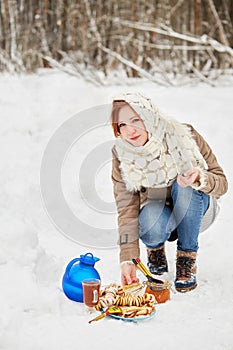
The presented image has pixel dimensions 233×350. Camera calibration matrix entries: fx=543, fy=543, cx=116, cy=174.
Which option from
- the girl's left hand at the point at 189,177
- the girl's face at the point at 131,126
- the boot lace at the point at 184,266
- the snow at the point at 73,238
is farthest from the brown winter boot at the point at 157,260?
the girl's face at the point at 131,126

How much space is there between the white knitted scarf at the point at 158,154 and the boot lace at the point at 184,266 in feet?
1.17

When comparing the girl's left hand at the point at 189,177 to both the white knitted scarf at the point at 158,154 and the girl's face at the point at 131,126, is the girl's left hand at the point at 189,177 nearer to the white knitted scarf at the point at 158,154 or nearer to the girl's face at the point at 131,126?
the white knitted scarf at the point at 158,154

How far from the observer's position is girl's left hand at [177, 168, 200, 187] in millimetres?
2307

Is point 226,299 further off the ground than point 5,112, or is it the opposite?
point 5,112

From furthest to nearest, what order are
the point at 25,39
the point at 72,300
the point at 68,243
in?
1. the point at 25,39
2. the point at 68,243
3. the point at 72,300

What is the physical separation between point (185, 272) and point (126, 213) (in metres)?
0.38

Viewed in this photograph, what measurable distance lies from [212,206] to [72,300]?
2.69 feet

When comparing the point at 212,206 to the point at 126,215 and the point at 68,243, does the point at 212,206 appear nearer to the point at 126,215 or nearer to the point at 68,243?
the point at 126,215

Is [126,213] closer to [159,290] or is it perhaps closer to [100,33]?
[159,290]

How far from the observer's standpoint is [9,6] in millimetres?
6781

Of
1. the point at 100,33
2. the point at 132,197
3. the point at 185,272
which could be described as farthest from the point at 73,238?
the point at 100,33

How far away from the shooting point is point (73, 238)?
11.4 ft

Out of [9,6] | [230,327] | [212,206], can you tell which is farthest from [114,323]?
[9,6]

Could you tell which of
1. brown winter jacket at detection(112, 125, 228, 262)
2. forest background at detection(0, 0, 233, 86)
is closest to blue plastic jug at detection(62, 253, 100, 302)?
brown winter jacket at detection(112, 125, 228, 262)
